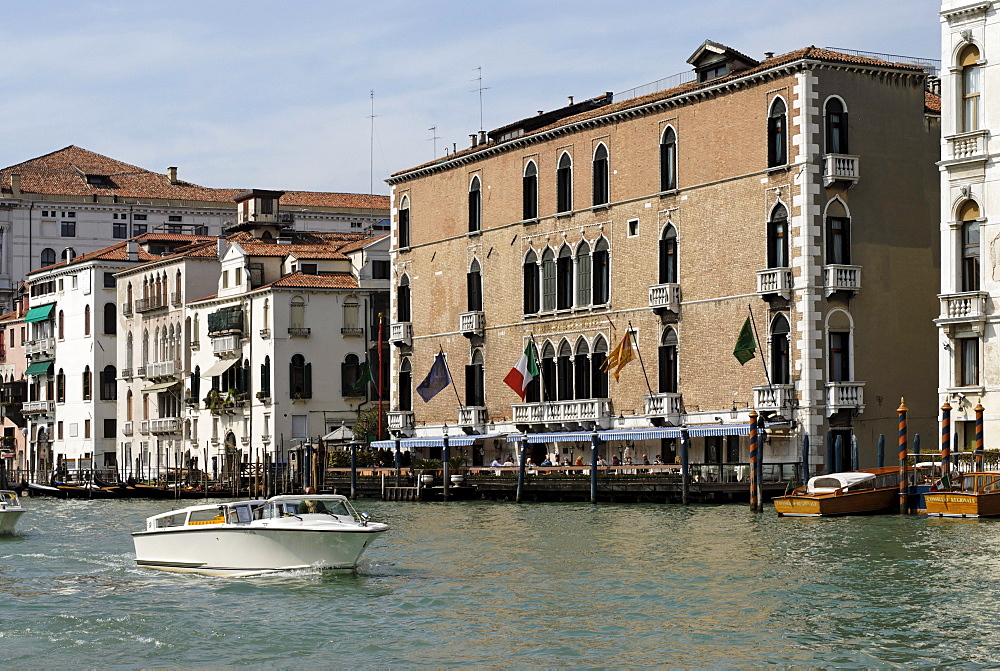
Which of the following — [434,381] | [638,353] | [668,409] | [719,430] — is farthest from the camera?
[434,381]

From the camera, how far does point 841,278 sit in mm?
45875

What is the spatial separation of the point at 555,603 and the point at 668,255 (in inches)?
1044

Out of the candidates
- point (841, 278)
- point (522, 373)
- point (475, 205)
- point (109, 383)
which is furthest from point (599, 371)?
point (109, 383)

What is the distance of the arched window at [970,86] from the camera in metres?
41.0

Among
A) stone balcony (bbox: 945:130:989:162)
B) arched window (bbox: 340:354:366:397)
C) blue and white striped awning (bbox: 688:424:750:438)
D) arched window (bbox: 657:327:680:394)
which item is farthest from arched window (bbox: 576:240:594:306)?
arched window (bbox: 340:354:366:397)

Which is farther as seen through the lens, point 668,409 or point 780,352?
point 668,409

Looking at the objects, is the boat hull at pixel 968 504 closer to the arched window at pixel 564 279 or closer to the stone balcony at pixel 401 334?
the arched window at pixel 564 279

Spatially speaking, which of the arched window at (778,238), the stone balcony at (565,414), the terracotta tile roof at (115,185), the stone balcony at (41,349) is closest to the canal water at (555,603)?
the arched window at (778,238)

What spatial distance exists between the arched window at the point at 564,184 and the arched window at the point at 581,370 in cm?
396

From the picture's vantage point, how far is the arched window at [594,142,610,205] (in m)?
52.5

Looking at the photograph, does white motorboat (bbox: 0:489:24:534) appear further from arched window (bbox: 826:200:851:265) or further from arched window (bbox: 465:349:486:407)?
arched window (bbox: 465:349:486:407)

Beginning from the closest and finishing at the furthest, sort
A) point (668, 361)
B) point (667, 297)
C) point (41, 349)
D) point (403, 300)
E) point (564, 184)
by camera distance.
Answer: point (667, 297) → point (668, 361) → point (564, 184) → point (403, 300) → point (41, 349)

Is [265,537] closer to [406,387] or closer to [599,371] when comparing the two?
[599,371]

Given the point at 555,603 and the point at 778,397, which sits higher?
the point at 778,397
